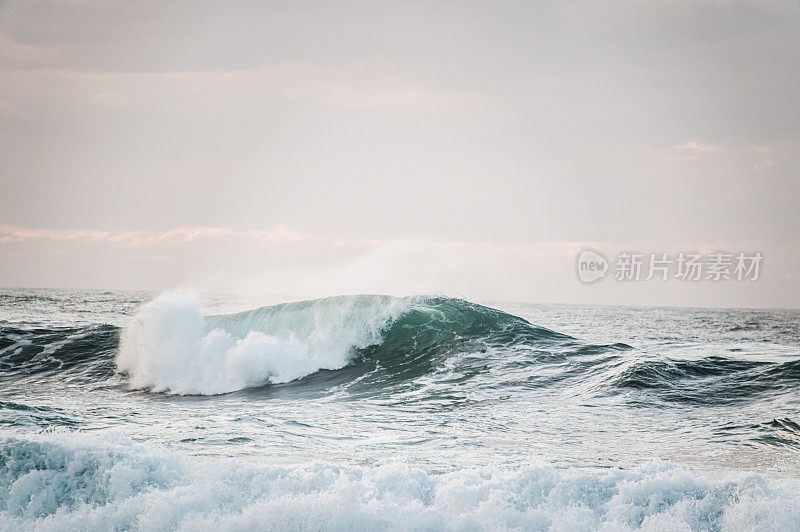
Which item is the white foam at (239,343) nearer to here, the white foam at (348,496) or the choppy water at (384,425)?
the choppy water at (384,425)

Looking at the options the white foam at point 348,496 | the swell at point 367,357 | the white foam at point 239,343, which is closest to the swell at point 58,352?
the swell at point 367,357

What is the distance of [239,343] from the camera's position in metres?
14.6

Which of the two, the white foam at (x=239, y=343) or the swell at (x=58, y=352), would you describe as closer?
the white foam at (x=239, y=343)

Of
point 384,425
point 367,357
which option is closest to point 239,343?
point 367,357

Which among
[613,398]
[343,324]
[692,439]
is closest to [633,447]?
[692,439]

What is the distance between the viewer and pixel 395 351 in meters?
15.8

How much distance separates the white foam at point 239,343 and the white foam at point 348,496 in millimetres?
7203

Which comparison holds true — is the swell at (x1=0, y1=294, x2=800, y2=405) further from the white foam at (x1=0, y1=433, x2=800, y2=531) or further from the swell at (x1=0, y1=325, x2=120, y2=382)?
the white foam at (x1=0, y1=433, x2=800, y2=531)

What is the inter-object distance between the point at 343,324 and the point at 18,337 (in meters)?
9.99

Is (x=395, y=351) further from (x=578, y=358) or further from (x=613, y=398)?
(x=613, y=398)

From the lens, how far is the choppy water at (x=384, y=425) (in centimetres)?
540

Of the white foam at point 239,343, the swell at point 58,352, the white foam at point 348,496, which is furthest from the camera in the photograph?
the swell at point 58,352

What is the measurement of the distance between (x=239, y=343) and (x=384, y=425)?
658 centimetres

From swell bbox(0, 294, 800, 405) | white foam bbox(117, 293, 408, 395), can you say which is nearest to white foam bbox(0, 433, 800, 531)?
swell bbox(0, 294, 800, 405)
